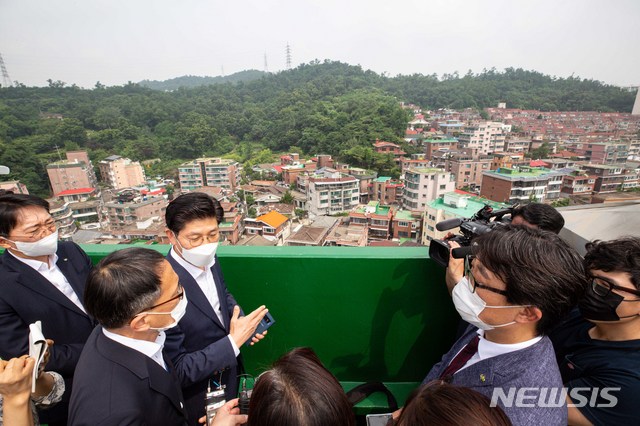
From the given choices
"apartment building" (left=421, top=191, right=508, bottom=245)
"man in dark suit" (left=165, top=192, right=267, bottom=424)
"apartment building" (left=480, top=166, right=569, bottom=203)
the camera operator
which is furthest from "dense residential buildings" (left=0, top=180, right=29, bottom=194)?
"apartment building" (left=480, top=166, right=569, bottom=203)

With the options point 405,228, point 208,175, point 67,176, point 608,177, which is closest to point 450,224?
point 405,228

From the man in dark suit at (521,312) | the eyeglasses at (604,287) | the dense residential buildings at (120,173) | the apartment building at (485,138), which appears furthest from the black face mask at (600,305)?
the apartment building at (485,138)

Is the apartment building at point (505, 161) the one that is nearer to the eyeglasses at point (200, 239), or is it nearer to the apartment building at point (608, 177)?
the apartment building at point (608, 177)

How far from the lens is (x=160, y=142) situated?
3819 centimetres

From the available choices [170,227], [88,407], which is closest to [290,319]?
[170,227]

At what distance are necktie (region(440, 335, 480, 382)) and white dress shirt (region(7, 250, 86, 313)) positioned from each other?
1460 millimetres

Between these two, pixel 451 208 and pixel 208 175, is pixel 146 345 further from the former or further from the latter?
pixel 208 175

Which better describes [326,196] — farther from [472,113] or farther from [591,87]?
[591,87]

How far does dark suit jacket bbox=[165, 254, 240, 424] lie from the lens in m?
1.15

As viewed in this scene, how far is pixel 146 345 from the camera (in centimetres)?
99

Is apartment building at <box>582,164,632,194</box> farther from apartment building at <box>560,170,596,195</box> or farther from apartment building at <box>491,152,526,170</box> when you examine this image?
apartment building at <box>491,152,526,170</box>

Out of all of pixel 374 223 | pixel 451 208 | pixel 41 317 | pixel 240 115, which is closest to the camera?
pixel 41 317

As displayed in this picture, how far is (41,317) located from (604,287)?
6.34ft

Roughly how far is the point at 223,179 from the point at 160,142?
14756 millimetres
